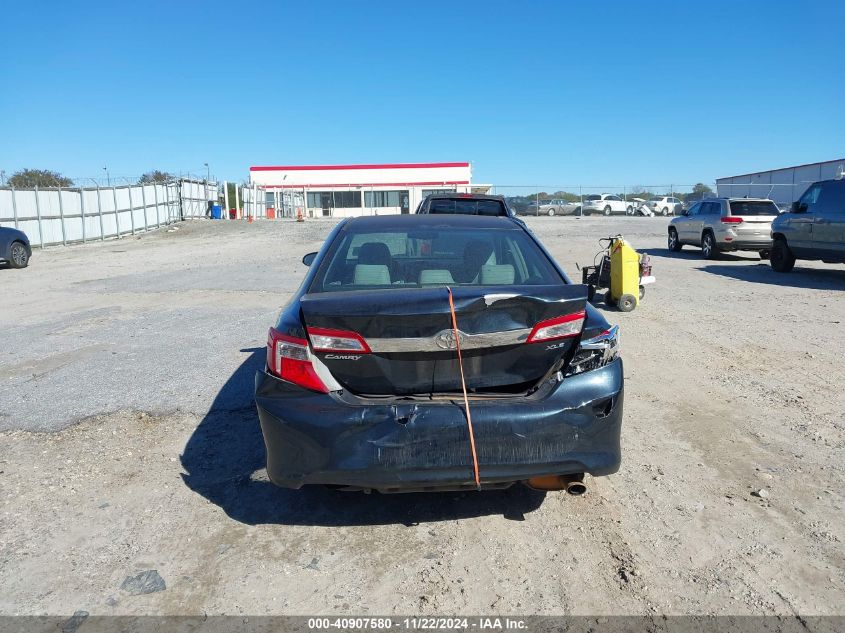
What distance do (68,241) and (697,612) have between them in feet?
89.9

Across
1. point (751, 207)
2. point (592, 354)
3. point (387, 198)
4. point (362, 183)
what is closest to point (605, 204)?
point (387, 198)

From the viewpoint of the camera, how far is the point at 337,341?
10.2 ft

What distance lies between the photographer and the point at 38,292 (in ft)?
41.2

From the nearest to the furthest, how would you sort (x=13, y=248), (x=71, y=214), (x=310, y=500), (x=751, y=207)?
(x=310, y=500), (x=13, y=248), (x=751, y=207), (x=71, y=214)

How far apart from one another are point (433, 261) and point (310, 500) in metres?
1.62

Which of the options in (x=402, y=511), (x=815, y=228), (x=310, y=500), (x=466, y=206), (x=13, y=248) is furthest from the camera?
(x=13, y=248)

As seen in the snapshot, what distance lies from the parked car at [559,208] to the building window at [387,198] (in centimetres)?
1260

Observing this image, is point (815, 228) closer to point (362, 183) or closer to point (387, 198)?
point (387, 198)

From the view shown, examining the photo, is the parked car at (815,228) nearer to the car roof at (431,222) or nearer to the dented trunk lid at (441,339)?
the car roof at (431,222)

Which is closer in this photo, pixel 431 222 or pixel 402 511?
pixel 402 511

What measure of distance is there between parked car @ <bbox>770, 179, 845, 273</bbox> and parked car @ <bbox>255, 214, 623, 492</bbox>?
1134 cm

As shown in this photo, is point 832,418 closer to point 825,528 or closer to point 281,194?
point 825,528

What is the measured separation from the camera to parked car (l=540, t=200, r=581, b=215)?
48.3 m

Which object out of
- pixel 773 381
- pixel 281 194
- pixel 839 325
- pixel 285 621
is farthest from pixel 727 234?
pixel 281 194
